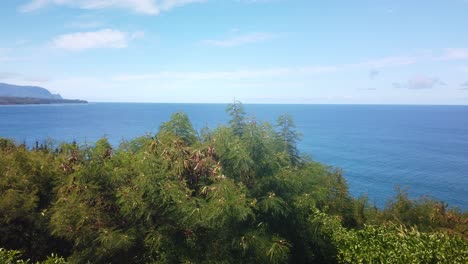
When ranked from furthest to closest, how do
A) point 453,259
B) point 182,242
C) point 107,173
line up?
1. point 107,173
2. point 182,242
3. point 453,259

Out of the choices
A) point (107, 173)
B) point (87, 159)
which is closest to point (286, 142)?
point (107, 173)

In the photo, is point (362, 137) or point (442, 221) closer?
point (442, 221)

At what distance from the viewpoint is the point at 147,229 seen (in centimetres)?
997

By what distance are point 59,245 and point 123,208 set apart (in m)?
5.18

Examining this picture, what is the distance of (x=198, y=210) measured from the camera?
8641 mm

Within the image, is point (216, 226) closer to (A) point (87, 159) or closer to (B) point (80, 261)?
(B) point (80, 261)

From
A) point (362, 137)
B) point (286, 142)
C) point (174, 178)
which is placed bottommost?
point (362, 137)

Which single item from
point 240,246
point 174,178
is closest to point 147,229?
point 174,178

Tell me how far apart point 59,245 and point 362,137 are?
95348 millimetres

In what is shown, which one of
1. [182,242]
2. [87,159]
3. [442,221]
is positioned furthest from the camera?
[442,221]

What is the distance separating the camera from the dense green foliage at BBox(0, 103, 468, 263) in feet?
29.2

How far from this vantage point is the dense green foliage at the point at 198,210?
8914 mm

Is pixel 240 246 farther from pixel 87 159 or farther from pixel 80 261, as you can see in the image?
pixel 87 159

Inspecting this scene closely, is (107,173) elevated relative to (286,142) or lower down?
lower down
